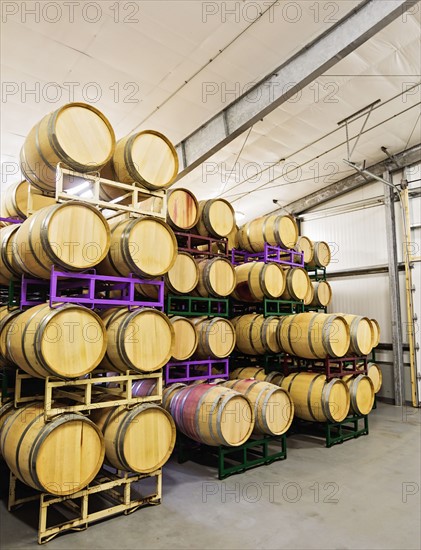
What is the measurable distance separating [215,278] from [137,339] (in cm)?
240

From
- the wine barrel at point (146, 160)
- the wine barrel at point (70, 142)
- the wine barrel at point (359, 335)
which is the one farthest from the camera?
the wine barrel at point (359, 335)

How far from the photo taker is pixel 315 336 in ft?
21.3

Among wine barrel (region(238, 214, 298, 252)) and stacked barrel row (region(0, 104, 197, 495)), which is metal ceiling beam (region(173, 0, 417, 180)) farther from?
stacked barrel row (region(0, 104, 197, 495))

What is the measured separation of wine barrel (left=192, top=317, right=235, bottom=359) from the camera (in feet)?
19.8

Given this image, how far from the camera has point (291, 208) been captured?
12602 millimetres

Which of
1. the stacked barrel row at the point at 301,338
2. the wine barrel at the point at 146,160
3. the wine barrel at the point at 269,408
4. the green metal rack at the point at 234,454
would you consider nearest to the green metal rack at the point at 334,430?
the stacked barrel row at the point at 301,338

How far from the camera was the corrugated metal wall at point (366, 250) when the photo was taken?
9867 mm

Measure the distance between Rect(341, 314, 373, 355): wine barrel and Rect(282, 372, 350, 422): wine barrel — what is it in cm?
65

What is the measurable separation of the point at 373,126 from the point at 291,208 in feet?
Answer: 13.9

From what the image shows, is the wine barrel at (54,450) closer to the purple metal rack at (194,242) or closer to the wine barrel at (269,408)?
the wine barrel at (269,408)

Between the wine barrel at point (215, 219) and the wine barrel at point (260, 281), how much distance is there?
87 centimetres

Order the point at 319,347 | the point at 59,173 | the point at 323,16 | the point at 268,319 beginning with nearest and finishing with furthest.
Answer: the point at 59,173 → the point at 323,16 → the point at 319,347 → the point at 268,319

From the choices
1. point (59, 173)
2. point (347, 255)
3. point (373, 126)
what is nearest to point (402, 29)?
point (373, 126)

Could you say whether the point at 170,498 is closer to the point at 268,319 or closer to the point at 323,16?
the point at 268,319
